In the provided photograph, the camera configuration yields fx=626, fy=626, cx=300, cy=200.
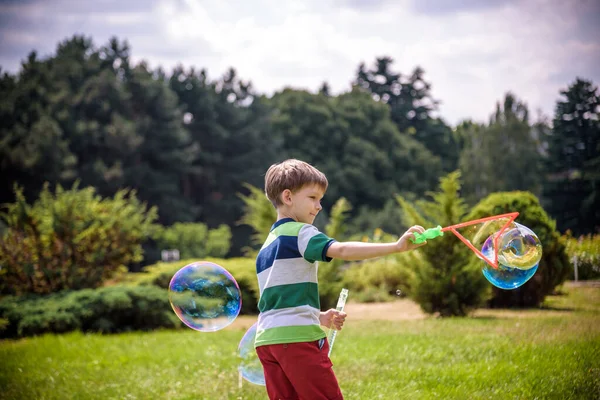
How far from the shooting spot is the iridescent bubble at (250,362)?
4754mm

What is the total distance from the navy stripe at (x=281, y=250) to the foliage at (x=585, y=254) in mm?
6635

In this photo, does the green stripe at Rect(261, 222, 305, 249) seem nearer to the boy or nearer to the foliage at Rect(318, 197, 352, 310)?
the boy

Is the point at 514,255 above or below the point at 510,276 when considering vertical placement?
above

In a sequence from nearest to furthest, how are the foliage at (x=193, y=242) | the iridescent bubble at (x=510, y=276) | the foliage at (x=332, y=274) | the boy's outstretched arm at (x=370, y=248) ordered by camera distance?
1. the boy's outstretched arm at (x=370, y=248)
2. the iridescent bubble at (x=510, y=276)
3. the foliage at (x=332, y=274)
4. the foliage at (x=193, y=242)

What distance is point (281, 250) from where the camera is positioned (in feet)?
11.0

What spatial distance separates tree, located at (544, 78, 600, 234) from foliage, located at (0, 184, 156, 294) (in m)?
8.27

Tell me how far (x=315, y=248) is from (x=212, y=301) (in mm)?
1693

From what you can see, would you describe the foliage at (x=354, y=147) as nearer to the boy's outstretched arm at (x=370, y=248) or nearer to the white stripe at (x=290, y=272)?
the white stripe at (x=290, y=272)

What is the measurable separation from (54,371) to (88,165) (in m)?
28.5

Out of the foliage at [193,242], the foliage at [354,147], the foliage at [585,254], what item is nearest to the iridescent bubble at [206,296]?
the foliage at [585,254]

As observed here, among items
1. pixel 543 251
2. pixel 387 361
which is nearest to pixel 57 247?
pixel 387 361

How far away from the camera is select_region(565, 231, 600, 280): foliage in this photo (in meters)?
8.84

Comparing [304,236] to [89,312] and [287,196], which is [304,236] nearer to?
[287,196]

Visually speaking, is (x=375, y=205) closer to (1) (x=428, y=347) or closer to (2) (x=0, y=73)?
(2) (x=0, y=73)
